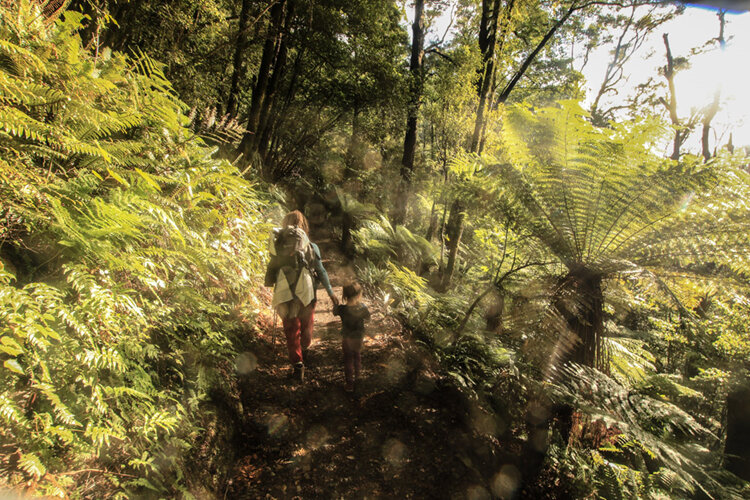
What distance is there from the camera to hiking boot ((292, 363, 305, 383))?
334 centimetres

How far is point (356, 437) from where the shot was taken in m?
2.87

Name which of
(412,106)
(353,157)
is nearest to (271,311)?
(412,106)

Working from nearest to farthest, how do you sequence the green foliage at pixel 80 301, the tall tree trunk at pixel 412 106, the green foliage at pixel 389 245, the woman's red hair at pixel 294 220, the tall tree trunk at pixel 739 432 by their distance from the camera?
the green foliage at pixel 80 301
the woman's red hair at pixel 294 220
the tall tree trunk at pixel 739 432
the green foliage at pixel 389 245
the tall tree trunk at pixel 412 106

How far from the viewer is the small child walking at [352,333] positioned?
11.0 feet

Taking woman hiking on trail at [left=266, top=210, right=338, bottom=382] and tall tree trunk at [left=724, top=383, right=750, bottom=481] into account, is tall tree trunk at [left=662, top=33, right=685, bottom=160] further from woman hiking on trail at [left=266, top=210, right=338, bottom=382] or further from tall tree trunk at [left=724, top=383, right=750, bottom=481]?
woman hiking on trail at [left=266, top=210, right=338, bottom=382]

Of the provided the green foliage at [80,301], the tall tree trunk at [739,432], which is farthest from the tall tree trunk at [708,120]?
the green foliage at [80,301]

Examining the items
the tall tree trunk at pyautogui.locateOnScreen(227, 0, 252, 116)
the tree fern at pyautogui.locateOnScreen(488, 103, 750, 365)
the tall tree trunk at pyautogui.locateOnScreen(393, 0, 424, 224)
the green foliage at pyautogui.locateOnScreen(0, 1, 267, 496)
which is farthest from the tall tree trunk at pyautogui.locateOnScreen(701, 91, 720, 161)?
the green foliage at pyautogui.locateOnScreen(0, 1, 267, 496)

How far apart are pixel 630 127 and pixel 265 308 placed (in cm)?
434

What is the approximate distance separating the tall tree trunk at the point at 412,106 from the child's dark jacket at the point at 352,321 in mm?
6600

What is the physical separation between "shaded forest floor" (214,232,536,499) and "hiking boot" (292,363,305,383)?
6cm

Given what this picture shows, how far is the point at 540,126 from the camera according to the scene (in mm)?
2912

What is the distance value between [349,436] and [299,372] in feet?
2.74

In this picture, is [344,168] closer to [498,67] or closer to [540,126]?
[498,67]

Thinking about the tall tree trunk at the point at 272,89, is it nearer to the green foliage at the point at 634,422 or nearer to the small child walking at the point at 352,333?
the small child walking at the point at 352,333
